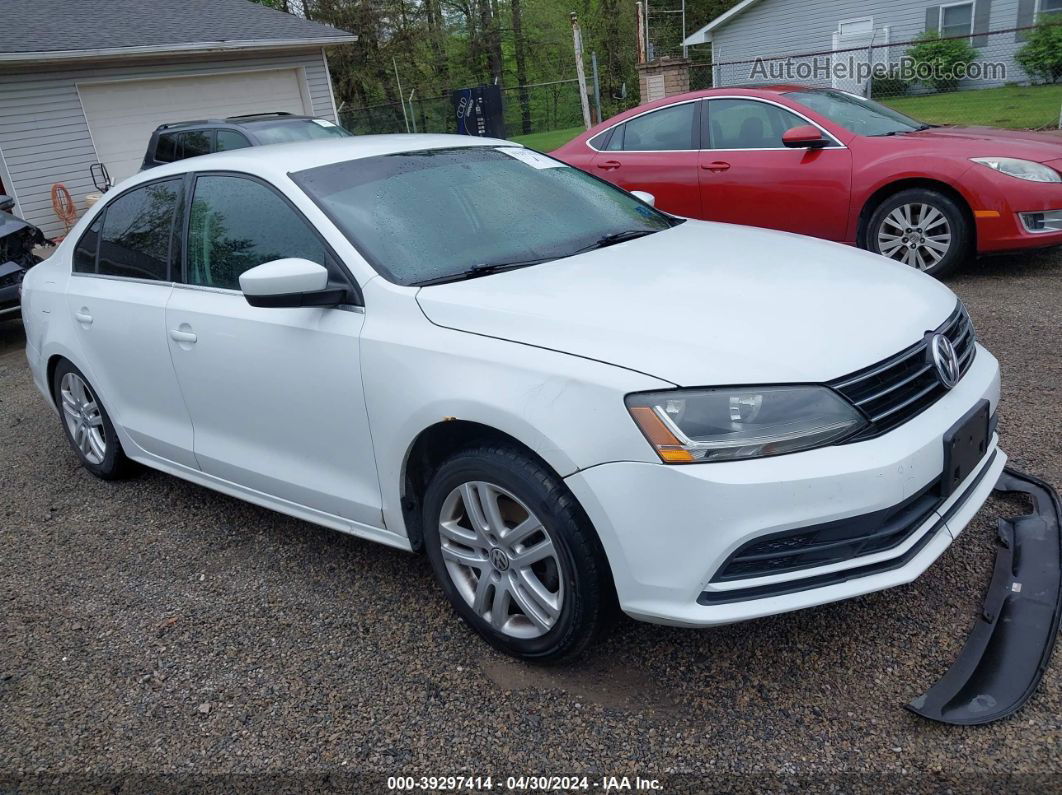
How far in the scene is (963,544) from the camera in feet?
10.0

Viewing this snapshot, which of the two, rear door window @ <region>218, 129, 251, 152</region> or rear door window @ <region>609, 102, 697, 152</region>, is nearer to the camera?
rear door window @ <region>609, 102, 697, 152</region>

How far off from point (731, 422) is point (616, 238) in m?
1.36

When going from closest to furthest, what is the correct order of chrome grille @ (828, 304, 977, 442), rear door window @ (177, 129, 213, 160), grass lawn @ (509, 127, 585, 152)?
1. chrome grille @ (828, 304, 977, 442)
2. rear door window @ (177, 129, 213, 160)
3. grass lawn @ (509, 127, 585, 152)

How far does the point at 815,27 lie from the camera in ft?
80.7

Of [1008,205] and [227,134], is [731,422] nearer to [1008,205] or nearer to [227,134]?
[1008,205]

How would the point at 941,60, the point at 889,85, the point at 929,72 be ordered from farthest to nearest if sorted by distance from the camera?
the point at 889,85, the point at 929,72, the point at 941,60

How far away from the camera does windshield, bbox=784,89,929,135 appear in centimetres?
651

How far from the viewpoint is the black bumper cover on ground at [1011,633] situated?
230cm

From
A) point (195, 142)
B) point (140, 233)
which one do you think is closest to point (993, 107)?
point (195, 142)

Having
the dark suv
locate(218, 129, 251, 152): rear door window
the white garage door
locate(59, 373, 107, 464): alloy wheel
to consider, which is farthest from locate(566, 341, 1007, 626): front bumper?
the white garage door

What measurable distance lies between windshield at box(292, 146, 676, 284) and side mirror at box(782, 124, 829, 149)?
302 centimetres

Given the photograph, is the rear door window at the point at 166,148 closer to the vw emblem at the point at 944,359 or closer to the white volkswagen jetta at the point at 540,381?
the white volkswagen jetta at the point at 540,381

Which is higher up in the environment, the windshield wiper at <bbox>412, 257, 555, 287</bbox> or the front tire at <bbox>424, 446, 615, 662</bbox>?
the windshield wiper at <bbox>412, 257, 555, 287</bbox>

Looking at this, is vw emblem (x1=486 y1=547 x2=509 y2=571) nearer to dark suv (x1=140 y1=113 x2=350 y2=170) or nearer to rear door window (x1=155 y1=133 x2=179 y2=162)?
dark suv (x1=140 y1=113 x2=350 y2=170)
